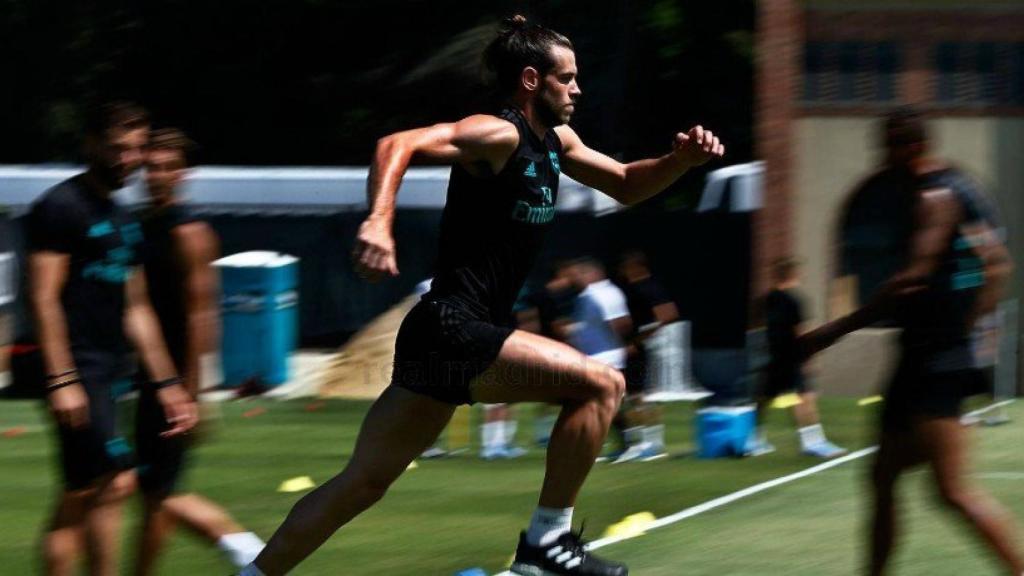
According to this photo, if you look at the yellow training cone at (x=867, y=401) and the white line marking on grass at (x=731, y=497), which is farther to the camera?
the yellow training cone at (x=867, y=401)

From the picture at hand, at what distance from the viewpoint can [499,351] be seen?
611 centimetres

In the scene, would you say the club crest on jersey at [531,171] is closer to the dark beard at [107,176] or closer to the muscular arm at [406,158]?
the muscular arm at [406,158]

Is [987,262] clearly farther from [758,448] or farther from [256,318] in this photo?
[256,318]

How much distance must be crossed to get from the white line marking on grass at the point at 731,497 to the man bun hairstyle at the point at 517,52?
2.56m

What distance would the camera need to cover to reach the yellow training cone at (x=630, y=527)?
31.4 ft

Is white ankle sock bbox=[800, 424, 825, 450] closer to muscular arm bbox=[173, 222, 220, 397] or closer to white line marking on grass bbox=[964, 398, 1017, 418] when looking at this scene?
white line marking on grass bbox=[964, 398, 1017, 418]

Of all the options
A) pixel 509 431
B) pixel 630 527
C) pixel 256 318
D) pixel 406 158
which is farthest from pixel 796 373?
pixel 256 318

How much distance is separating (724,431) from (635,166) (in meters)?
7.31

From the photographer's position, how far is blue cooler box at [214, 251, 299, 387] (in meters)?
21.5

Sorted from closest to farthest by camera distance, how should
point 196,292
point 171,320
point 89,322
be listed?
1. point 89,322
2. point 196,292
3. point 171,320

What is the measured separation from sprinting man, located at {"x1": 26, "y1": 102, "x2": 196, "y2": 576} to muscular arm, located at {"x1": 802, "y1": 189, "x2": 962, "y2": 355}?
2.54 m

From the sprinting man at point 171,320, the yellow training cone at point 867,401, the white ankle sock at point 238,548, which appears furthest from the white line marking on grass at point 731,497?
the yellow training cone at point 867,401

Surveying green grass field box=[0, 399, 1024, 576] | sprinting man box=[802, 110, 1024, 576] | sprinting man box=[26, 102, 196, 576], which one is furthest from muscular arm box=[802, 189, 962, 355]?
sprinting man box=[26, 102, 196, 576]

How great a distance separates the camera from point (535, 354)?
611 centimetres
